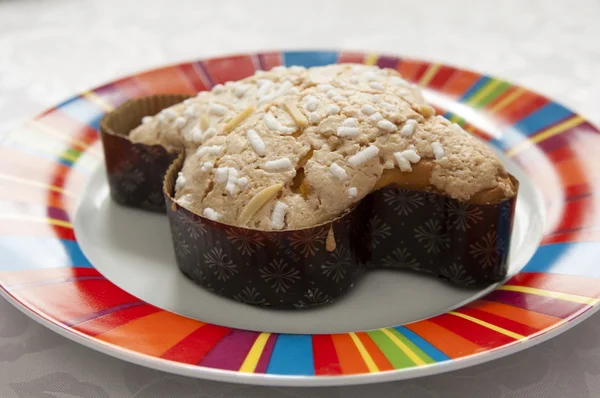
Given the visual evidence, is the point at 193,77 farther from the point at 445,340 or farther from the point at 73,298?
the point at 445,340

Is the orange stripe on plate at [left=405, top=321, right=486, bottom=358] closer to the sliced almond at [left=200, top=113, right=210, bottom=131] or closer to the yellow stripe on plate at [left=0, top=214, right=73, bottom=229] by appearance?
the sliced almond at [left=200, top=113, right=210, bottom=131]

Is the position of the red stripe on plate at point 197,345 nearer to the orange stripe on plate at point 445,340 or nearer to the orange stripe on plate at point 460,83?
the orange stripe on plate at point 445,340

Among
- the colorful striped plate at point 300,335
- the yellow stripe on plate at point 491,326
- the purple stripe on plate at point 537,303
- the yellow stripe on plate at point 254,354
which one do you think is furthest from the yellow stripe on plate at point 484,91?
the yellow stripe on plate at point 254,354

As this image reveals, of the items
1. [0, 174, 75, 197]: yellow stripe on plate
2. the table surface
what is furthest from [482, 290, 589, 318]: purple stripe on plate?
the table surface

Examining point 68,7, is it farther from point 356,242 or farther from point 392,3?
point 356,242

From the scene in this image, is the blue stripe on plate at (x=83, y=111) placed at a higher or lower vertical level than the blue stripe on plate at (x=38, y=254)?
higher

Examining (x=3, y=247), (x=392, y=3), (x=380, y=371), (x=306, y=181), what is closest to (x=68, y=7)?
(x=392, y=3)
